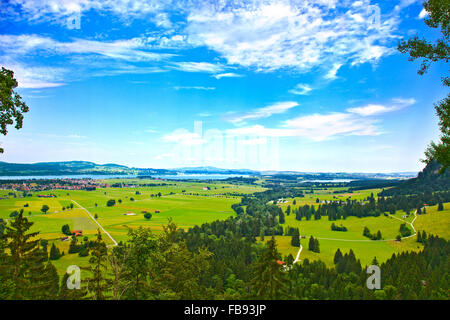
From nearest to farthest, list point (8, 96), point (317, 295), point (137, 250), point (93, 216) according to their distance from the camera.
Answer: point (8, 96)
point (137, 250)
point (317, 295)
point (93, 216)

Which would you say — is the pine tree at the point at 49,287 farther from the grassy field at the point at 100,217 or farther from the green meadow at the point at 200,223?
the green meadow at the point at 200,223

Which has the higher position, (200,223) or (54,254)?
(54,254)

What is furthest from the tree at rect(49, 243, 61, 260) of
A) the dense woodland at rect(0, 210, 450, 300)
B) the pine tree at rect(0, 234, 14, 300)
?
the pine tree at rect(0, 234, 14, 300)

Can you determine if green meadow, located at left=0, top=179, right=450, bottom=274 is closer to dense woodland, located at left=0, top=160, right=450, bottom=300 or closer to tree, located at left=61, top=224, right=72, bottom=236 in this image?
tree, located at left=61, top=224, right=72, bottom=236

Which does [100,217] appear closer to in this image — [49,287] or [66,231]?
[66,231]

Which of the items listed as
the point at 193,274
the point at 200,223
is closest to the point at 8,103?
the point at 193,274

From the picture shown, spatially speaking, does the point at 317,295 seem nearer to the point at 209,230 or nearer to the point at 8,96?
the point at 8,96

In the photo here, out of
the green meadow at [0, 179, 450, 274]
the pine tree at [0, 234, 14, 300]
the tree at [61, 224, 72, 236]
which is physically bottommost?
the green meadow at [0, 179, 450, 274]

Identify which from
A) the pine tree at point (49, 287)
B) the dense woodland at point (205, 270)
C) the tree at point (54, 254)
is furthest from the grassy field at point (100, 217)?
the pine tree at point (49, 287)

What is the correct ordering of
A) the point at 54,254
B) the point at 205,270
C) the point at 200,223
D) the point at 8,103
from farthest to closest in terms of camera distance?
the point at 200,223
the point at 54,254
the point at 205,270
the point at 8,103
